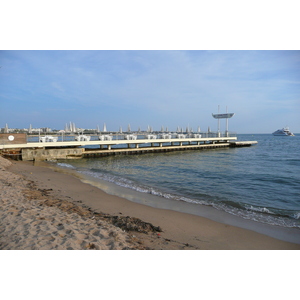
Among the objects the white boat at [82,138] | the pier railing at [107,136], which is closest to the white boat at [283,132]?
the pier railing at [107,136]

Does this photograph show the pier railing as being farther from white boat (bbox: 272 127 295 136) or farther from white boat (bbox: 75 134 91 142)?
white boat (bbox: 272 127 295 136)

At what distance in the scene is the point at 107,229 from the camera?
479cm

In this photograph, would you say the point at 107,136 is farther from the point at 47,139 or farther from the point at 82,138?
the point at 47,139

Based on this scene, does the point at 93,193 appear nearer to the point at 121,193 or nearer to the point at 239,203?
the point at 121,193

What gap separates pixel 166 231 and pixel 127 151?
77.0ft

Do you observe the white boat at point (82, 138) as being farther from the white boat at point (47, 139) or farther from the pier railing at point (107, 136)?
the white boat at point (47, 139)

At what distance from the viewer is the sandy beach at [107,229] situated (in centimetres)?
402

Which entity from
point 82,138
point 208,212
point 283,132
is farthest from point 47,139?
point 283,132

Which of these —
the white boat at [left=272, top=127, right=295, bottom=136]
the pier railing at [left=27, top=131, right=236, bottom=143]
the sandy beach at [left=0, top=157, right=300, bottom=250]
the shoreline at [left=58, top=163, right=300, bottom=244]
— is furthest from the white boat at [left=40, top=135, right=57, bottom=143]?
Answer: the white boat at [left=272, top=127, right=295, bottom=136]

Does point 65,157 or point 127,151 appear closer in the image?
point 65,157

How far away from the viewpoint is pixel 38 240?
3914 mm

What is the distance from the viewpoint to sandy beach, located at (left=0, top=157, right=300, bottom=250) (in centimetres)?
402

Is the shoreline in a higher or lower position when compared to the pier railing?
lower

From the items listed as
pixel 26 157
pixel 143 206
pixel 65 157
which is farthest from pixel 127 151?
pixel 143 206
